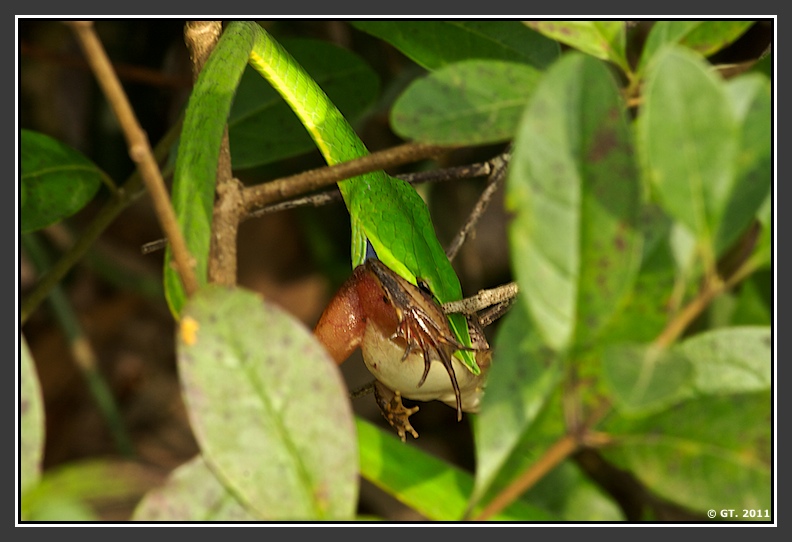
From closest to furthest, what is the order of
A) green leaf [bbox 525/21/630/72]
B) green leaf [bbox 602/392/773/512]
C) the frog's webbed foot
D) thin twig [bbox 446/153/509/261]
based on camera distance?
green leaf [bbox 602/392/773/512] → green leaf [bbox 525/21/630/72] → the frog's webbed foot → thin twig [bbox 446/153/509/261]

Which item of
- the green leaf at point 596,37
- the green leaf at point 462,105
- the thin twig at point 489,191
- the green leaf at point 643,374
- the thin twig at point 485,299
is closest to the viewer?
the green leaf at point 643,374

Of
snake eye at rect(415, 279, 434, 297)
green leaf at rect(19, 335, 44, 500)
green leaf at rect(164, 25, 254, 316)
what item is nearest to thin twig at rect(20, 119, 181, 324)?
green leaf at rect(164, 25, 254, 316)

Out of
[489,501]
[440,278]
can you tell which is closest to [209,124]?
[440,278]

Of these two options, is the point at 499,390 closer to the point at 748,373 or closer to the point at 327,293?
the point at 748,373

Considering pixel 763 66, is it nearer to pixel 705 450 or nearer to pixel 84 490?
pixel 705 450

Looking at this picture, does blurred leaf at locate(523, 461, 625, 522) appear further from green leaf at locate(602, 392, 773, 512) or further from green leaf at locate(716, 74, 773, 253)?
green leaf at locate(716, 74, 773, 253)

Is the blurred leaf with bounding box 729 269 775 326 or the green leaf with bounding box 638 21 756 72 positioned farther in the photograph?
the green leaf with bounding box 638 21 756 72

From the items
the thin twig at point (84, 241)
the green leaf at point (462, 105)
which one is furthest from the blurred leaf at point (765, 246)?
the thin twig at point (84, 241)

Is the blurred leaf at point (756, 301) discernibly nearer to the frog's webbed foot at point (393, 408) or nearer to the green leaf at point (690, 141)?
the green leaf at point (690, 141)
